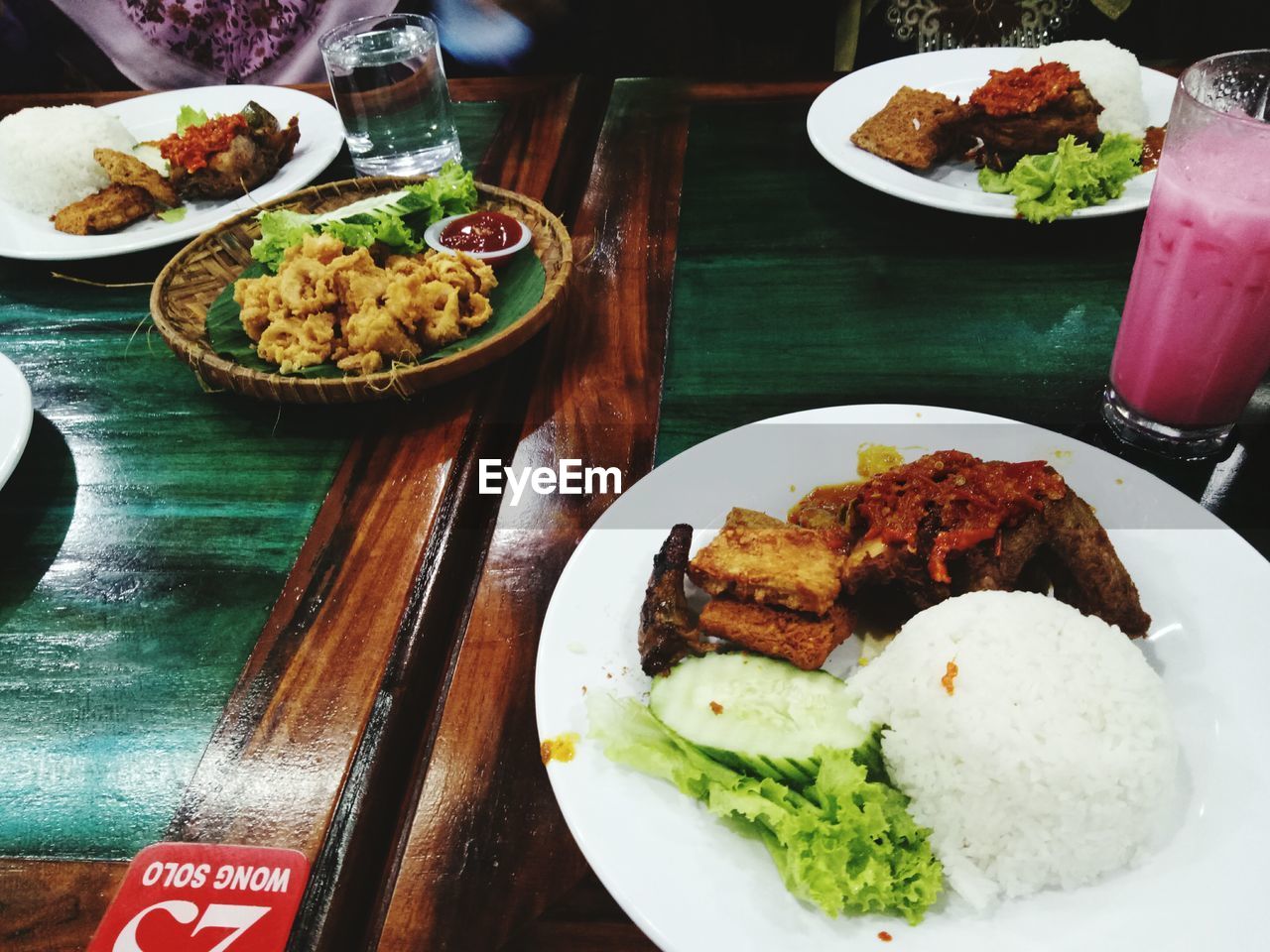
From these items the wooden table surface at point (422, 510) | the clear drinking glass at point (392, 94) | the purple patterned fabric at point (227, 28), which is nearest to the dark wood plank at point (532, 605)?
the wooden table surface at point (422, 510)

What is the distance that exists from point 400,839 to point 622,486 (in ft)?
2.54

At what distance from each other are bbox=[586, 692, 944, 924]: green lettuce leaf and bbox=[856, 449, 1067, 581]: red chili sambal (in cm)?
36

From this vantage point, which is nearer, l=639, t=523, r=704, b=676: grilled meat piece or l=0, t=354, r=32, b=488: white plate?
l=639, t=523, r=704, b=676: grilled meat piece

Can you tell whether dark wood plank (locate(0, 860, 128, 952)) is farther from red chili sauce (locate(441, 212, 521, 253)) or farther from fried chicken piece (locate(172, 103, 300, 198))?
fried chicken piece (locate(172, 103, 300, 198))

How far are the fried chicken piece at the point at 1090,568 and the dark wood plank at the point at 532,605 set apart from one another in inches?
30.0

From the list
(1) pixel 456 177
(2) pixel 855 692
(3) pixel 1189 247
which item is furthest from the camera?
(1) pixel 456 177

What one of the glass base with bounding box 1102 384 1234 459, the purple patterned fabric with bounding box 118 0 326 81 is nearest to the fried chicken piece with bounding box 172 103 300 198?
the purple patterned fabric with bounding box 118 0 326 81

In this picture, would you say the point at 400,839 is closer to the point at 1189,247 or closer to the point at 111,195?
the point at 1189,247

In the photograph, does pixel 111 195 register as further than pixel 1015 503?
Yes

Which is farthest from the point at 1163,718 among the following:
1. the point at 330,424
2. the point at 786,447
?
the point at 330,424

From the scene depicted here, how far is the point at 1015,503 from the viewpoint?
1.36 m

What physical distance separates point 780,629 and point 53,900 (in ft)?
3.46

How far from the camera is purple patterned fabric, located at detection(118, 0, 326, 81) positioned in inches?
158

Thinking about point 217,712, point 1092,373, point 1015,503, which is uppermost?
point 1015,503
